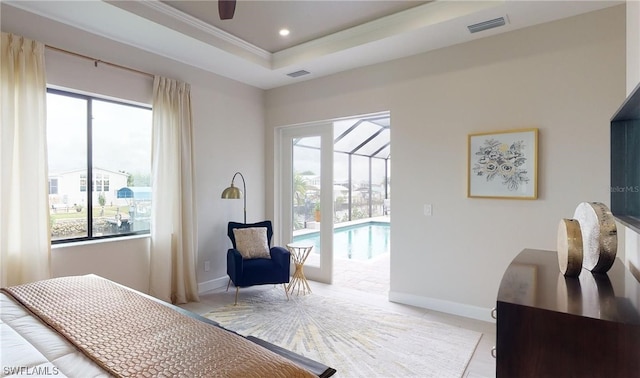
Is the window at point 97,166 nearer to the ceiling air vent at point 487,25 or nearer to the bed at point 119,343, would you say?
the bed at point 119,343

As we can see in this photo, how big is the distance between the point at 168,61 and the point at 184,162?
1.18 metres

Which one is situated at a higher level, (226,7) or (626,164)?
(226,7)

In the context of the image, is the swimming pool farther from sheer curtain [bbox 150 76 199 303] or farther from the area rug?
sheer curtain [bbox 150 76 199 303]

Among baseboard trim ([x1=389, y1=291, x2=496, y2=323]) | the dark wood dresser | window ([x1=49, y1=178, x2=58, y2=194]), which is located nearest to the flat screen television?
the dark wood dresser

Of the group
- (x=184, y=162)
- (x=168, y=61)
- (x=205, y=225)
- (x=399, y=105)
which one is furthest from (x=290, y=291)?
(x=168, y=61)

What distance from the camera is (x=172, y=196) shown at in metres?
3.75

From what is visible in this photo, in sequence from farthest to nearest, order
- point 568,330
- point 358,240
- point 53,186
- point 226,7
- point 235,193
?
1. point 358,240
2. point 235,193
3. point 53,186
4. point 226,7
5. point 568,330

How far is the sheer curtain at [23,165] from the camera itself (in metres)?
2.63

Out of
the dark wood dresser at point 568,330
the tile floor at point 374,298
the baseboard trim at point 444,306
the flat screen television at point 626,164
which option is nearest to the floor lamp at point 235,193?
the tile floor at point 374,298

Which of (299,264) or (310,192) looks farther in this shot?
(310,192)

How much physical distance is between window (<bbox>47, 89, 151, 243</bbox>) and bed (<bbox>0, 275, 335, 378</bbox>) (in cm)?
166

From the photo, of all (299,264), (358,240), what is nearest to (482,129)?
(299,264)

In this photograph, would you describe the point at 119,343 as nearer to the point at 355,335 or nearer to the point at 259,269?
the point at 355,335

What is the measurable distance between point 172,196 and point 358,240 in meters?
5.50
